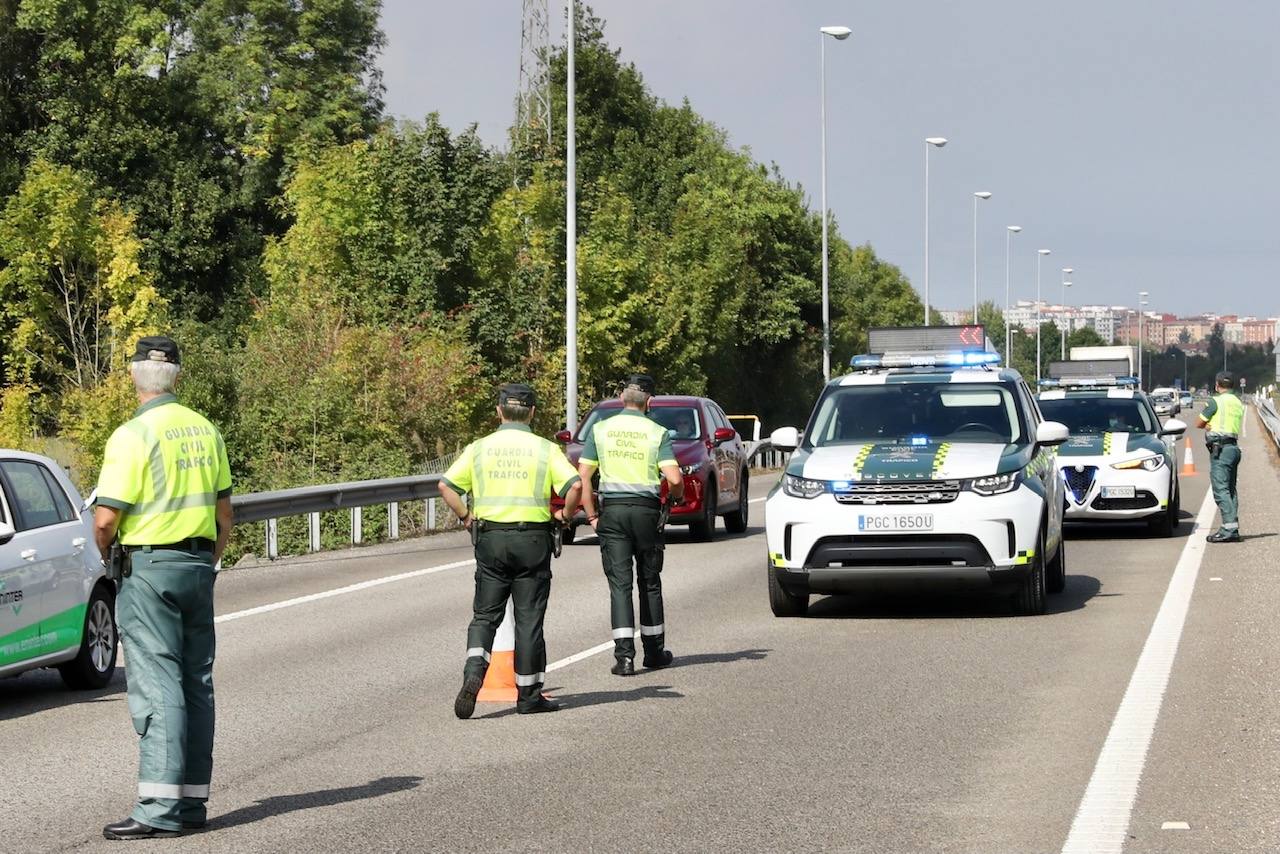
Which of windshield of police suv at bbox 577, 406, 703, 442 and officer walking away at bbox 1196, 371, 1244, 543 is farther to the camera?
windshield of police suv at bbox 577, 406, 703, 442

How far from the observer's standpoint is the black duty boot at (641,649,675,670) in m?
11.8

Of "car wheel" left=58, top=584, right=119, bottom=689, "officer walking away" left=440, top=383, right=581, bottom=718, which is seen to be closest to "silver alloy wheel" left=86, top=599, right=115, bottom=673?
"car wheel" left=58, top=584, right=119, bottom=689

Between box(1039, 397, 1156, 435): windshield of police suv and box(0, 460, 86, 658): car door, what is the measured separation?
14.1m

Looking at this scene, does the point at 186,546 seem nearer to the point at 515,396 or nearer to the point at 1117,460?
the point at 515,396

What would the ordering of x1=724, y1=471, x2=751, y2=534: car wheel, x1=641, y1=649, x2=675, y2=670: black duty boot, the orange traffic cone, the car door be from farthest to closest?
x1=724, y1=471, x2=751, y2=534: car wheel
x1=641, y1=649, x2=675, y2=670: black duty boot
the car door
the orange traffic cone

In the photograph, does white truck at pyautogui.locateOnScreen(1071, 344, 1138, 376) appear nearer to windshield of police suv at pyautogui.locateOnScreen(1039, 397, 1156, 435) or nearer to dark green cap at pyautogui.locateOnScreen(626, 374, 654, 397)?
windshield of police suv at pyautogui.locateOnScreen(1039, 397, 1156, 435)

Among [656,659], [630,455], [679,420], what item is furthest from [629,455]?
[679,420]

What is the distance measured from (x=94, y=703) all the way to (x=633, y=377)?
366cm

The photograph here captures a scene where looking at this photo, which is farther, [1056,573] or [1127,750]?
[1056,573]

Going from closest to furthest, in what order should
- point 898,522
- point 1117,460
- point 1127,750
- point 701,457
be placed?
point 1127,750 < point 898,522 < point 1117,460 < point 701,457

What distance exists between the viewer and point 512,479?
32.6 ft

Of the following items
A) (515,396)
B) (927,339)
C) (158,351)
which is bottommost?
Result: (515,396)

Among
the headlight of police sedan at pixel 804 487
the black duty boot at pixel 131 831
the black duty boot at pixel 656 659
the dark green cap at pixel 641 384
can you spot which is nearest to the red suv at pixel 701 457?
the headlight of police sedan at pixel 804 487

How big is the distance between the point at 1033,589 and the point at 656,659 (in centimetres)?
359
